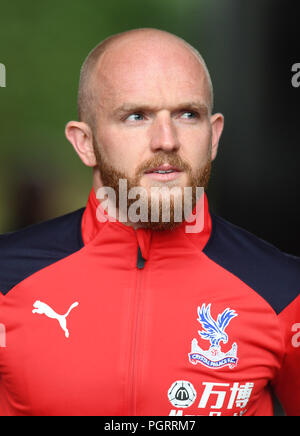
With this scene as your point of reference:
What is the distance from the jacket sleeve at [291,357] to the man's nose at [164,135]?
46 cm

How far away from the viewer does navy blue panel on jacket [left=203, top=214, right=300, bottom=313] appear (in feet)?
5.03

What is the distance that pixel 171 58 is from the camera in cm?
148

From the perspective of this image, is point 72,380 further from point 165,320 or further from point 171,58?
point 171,58

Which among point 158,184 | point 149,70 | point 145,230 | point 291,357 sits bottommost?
point 291,357

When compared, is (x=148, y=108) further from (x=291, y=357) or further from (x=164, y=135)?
(x=291, y=357)

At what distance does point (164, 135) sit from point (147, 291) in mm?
351

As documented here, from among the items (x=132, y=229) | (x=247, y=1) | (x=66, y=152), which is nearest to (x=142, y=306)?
(x=132, y=229)

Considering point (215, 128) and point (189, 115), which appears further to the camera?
point (215, 128)

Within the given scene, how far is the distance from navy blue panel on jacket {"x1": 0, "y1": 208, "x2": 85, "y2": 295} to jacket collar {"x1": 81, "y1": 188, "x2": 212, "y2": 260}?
34 mm

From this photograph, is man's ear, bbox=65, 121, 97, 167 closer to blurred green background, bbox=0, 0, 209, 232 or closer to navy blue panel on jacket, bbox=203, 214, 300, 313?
navy blue panel on jacket, bbox=203, 214, 300, 313

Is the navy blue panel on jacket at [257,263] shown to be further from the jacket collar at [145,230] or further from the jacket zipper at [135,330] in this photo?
the jacket zipper at [135,330]

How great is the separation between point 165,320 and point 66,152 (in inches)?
122

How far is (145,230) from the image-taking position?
1535 millimetres

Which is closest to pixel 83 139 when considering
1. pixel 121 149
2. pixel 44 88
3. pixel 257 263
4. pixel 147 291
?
pixel 121 149
